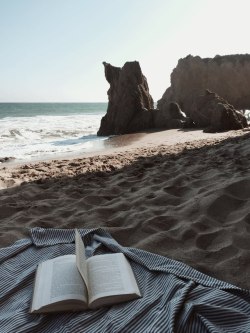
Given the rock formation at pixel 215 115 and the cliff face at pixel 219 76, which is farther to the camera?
the cliff face at pixel 219 76

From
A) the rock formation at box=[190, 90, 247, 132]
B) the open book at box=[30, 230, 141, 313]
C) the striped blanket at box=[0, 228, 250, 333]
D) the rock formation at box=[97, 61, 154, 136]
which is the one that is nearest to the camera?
the striped blanket at box=[0, 228, 250, 333]

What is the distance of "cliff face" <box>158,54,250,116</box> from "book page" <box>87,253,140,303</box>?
30570mm

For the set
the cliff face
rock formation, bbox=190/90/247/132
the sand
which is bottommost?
the sand

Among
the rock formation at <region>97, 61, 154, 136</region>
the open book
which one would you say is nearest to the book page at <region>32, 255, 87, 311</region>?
the open book

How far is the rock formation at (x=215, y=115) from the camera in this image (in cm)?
1200

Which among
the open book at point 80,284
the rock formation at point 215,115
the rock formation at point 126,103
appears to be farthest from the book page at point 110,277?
the rock formation at point 126,103

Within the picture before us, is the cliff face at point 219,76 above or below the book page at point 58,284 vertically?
above

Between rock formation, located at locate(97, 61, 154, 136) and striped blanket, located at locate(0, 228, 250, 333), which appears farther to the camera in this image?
rock formation, located at locate(97, 61, 154, 136)

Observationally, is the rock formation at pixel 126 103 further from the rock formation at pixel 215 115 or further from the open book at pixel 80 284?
the open book at pixel 80 284

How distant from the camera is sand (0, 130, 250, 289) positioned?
238 centimetres

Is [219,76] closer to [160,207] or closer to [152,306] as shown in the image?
[160,207]

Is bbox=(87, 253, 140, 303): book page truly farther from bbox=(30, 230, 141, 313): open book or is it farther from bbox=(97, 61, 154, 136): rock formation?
bbox=(97, 61, 154, 136): rock formation

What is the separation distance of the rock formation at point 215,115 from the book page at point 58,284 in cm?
1071

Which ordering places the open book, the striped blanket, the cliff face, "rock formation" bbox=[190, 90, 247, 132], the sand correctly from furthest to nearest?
the cliff face, "rock formation" bbox=[190, 90, 247, 132], the sand, the open book, the striped blanket
